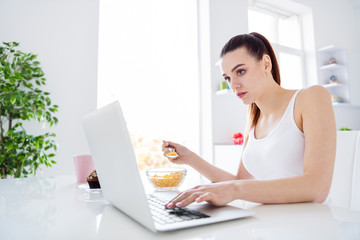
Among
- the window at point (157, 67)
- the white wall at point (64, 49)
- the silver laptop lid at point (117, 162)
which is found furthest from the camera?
the window at point (157, 67)

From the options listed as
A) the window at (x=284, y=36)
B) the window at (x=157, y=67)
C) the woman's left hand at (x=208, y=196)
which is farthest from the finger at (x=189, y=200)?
the window at (x=284, y=36)

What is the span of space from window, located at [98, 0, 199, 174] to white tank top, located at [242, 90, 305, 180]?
6.63 feet

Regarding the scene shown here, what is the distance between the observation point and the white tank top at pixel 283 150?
95cm

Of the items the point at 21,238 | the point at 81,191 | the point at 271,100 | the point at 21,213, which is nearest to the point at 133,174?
the point at 21,238

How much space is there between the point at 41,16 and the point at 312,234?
2.54 metres

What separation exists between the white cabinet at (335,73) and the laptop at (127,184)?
12.2ft

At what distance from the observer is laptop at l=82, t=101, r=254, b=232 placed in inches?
15.8

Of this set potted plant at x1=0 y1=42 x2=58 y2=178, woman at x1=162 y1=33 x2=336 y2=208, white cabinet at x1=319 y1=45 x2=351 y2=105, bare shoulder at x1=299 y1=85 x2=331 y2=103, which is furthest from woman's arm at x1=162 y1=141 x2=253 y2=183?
white cabinet at x1=319 y1=45 x2=351 y2=105

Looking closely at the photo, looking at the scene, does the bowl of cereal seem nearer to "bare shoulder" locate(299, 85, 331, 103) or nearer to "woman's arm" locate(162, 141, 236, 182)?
"woman's arm" locate(162, 141, 236, 182)

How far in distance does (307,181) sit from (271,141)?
0.35 meters

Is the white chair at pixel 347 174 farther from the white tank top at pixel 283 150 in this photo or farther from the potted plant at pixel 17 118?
the potted plant at pixel 17 118

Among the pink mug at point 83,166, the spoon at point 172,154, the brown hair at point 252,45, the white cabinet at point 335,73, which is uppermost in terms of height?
the white cabinet at point 335,73

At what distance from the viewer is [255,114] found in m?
1.24

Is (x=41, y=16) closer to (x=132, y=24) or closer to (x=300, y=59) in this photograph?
(x=132, y=24)
